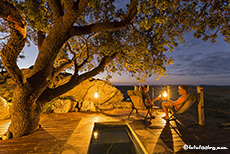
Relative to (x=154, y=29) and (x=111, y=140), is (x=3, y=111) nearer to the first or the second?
(x=111, y=140)

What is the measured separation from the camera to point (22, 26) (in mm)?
2717

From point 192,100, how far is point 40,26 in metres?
5.01

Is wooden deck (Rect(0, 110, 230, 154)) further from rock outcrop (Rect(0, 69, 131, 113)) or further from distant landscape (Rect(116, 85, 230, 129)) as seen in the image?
rock outcrop (Rect(0, 69, 131, 113))

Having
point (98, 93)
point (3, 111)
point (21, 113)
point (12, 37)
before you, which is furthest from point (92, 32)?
point (3, 111)

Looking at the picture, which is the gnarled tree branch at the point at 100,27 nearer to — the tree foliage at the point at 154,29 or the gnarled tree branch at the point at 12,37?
the tree foliage at the point at 154,29

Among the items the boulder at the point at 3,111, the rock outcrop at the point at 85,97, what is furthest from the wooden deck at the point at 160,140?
the rock outcrop at the point at 85,97

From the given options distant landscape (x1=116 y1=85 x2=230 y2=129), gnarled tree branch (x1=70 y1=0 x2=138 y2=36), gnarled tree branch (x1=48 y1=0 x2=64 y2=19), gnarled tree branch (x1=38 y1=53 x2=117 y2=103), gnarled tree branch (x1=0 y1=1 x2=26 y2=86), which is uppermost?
gnarled tree branch (x1=48 y1=0 x2=64 y2=19)

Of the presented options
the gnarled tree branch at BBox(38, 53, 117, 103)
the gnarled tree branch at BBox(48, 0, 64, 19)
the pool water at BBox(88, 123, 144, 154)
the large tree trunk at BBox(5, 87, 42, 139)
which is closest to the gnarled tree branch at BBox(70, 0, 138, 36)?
the gnarled tree branch at BBox(48, 0, 64, 19)

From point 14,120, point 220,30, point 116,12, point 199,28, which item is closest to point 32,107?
point 14,120

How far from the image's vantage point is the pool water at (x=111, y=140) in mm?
2796

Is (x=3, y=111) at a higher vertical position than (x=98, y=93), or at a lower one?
lower

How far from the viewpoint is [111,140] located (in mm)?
3295

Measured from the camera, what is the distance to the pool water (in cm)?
280

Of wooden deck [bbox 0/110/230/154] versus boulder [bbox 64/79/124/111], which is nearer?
wooden deck [bbox 0/110/230/154]
